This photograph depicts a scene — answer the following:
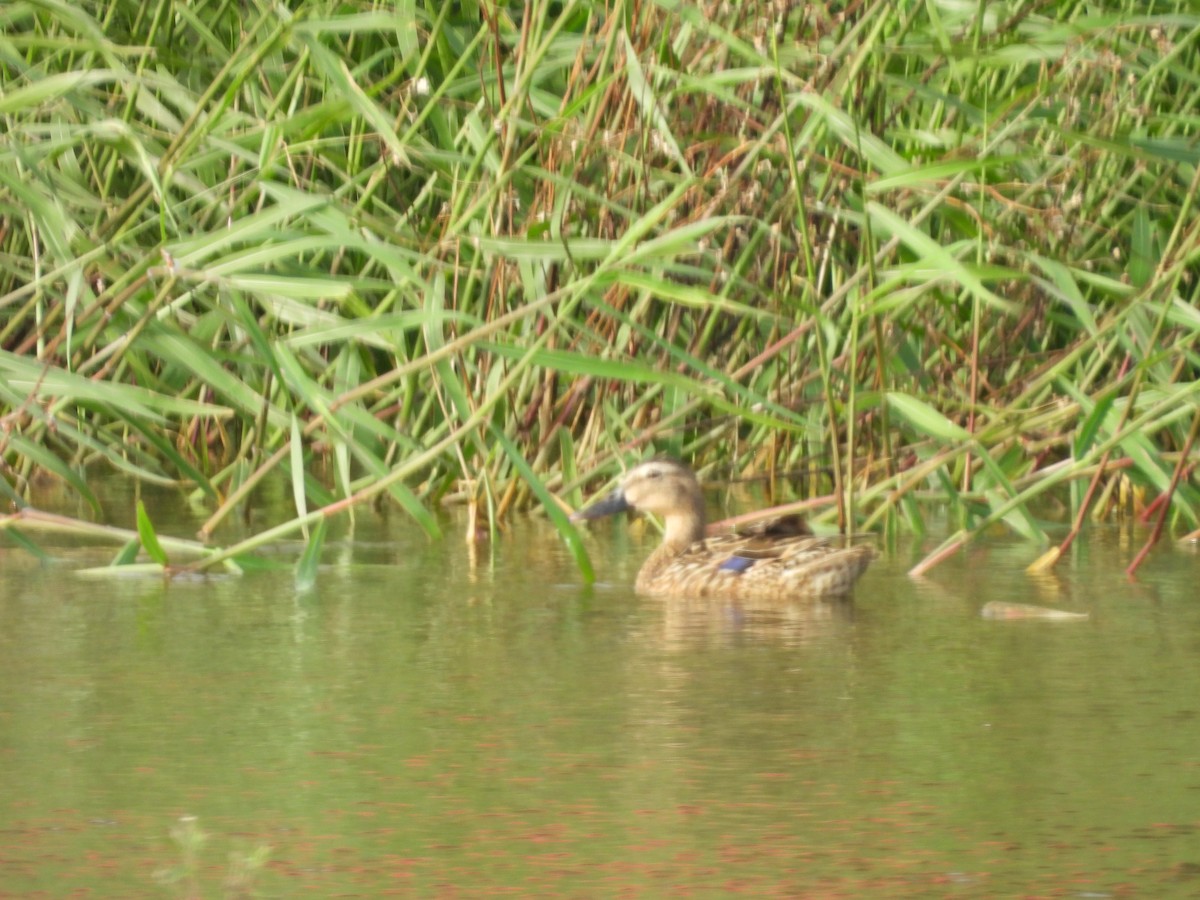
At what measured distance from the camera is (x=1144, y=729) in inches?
172

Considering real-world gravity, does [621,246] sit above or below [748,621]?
above

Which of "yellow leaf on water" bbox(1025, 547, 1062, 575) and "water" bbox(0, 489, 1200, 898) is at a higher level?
"yellow leaf on water" bbox(1025, 547, 1062, 575)

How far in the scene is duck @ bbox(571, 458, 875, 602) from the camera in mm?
6035

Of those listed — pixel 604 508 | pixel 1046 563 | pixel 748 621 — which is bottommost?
pixel 748 621

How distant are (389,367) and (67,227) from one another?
2.04 metres

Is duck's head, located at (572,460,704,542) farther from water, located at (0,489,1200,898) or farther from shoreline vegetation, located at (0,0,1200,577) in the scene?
water, located at (0,489,1200,898)

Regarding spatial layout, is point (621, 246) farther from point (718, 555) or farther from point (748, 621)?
point (718, 555)

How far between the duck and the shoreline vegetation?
0.21 meters

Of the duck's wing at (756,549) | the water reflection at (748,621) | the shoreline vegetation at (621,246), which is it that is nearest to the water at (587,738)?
the water reflection at (748,621)

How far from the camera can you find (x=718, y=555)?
21.0 ft

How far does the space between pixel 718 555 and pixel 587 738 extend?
213 cm

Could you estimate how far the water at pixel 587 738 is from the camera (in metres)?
3.47

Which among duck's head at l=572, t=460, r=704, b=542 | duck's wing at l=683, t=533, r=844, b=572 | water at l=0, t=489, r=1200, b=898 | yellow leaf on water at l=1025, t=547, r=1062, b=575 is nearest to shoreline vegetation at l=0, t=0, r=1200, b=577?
yellow leaf on water at l=1025, t=547, r=1062, b=575

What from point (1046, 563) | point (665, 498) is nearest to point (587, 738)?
point (1046, 563)
